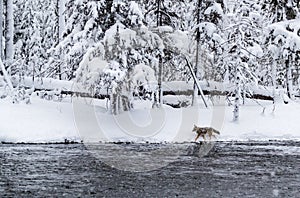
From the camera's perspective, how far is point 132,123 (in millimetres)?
27891

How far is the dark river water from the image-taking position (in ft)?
44.6

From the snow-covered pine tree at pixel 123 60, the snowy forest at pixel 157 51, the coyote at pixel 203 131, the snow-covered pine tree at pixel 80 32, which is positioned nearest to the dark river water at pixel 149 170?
the coyote at pixel 203 131

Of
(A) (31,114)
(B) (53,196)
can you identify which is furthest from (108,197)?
(A) (31,114)

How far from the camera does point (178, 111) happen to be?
30.2 m

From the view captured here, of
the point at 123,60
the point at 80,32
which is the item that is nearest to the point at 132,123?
the point at 123,60

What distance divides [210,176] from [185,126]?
39.1 feet

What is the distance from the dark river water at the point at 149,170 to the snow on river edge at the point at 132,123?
179 centimetres

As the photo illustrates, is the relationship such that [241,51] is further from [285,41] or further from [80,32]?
[80,32]

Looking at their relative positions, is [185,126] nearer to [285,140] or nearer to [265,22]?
[285,140]

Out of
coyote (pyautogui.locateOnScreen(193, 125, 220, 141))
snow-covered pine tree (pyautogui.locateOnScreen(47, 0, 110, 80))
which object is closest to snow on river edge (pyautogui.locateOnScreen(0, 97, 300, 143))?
coyote (pyautogui.locateOnScreen(193, 125, 220, 141))

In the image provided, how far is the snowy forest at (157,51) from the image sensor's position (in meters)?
26.7

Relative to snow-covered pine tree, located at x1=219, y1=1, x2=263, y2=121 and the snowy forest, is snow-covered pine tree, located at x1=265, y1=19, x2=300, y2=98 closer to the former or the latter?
the snowy forest

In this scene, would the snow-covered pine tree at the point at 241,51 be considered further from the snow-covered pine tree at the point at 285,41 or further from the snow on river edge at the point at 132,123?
the snow-covered pine tree at the point at 285,41

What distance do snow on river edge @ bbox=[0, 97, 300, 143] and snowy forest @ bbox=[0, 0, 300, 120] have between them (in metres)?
0.83
